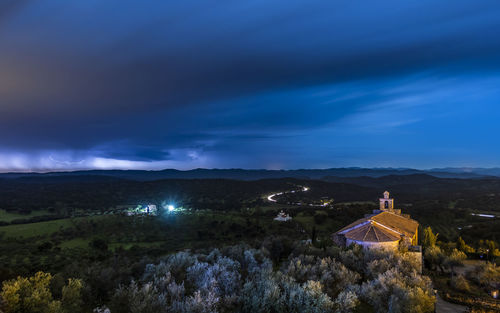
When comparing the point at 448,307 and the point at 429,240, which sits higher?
the point at 429,240

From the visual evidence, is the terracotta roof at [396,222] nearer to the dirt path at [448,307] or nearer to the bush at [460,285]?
the bush at [460,285]

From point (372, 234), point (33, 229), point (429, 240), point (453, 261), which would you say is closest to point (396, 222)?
point (429, 240)

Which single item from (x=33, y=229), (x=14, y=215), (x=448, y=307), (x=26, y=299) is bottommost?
(x=33, y=229)

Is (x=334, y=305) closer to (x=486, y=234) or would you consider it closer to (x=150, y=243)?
(x=486, y=234)

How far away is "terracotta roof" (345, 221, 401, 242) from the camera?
23.0 meters

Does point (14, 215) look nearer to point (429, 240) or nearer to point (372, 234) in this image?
point (372, 234)

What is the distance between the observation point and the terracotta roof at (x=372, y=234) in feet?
75.4

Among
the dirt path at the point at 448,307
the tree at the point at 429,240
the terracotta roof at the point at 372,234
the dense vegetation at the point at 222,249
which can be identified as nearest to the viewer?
the dense vegetation at the point at 222,249

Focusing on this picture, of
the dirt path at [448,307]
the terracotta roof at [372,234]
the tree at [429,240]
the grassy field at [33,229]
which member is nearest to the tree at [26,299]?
the dirt path at [448,307]

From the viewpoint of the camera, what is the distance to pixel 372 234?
23359mm

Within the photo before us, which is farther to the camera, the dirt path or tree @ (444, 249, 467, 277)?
tree @ (444, 249, 467, 277)

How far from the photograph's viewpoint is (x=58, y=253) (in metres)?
46.3

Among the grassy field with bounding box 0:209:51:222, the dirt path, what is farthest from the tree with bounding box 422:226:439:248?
the grassy field with bounding box 0:209:51:222

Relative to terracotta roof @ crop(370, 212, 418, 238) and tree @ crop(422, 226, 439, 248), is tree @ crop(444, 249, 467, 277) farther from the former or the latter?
tree @ crop(422, 226, 439, 248)
